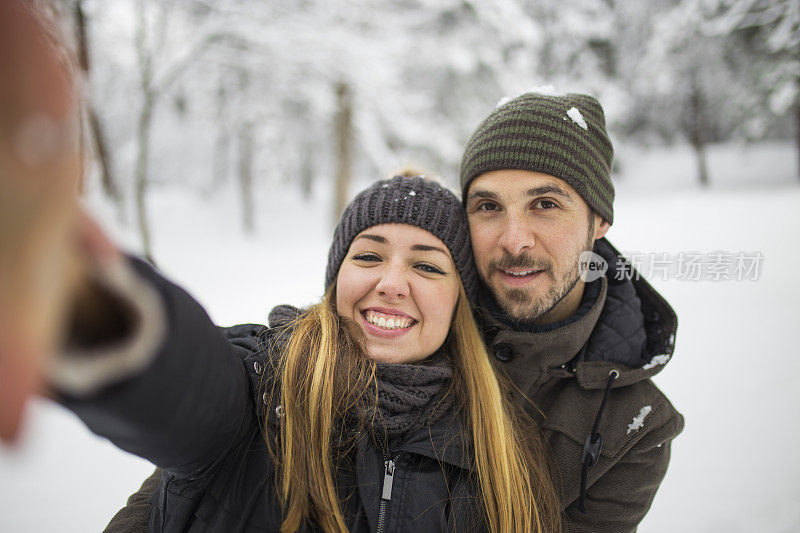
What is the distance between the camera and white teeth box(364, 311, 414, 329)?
1719mm

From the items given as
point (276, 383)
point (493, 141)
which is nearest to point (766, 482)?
point (493, 141)

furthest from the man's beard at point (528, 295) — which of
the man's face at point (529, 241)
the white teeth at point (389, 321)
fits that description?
the white teeth at point (389, 321)

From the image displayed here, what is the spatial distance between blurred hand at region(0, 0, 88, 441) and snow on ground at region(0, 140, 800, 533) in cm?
7

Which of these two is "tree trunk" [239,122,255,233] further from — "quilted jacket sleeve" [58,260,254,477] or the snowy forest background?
"quilted jacket sleeve" [58,260,254,477]

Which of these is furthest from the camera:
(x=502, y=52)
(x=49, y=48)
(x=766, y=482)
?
(x=502, y=52)

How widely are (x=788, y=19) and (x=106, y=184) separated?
1155 cm

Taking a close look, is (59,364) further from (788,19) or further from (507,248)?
(788,19)

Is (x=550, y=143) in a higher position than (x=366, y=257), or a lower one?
higher

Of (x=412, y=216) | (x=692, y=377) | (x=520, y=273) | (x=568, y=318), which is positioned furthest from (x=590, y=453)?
(x=692, y=377)

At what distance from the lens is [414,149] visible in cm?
1178

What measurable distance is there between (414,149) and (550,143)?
10259 millimetres

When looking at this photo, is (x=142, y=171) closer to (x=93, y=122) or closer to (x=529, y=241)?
(x=93, y=122)

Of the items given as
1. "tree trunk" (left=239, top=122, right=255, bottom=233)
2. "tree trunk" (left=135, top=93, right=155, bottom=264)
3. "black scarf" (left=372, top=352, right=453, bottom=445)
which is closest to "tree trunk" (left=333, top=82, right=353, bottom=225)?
"tree trunk" (left=239, top=122, right=255, bottom=233)

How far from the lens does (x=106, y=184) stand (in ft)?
28.8
